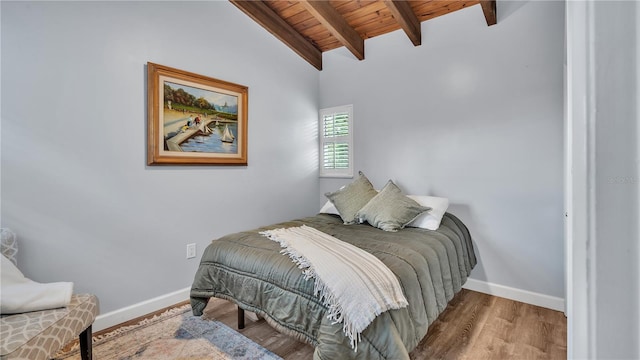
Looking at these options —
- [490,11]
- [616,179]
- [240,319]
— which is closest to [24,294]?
[240,319]

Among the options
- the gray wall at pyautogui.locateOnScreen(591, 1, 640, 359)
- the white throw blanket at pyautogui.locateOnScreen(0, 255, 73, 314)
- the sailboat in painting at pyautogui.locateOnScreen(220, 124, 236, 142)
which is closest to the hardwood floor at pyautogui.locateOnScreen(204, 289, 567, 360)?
the white throw blanket at pyautogui.locateOnScreen(0, 255, 73, 314)

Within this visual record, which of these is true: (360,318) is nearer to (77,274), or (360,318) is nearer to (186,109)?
(77,274)

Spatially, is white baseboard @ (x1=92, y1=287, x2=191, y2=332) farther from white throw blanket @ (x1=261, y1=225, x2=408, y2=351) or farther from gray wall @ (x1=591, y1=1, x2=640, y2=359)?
gray wall @ (x1=591, y1=1, x2=640, y2=359)

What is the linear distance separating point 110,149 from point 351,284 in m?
2.10

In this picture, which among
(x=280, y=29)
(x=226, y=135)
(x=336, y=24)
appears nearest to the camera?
(x=226, y=135)

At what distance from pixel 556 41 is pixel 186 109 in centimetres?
326

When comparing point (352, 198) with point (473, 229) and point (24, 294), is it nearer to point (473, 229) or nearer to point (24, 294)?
point (473, 229)

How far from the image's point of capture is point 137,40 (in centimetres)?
242

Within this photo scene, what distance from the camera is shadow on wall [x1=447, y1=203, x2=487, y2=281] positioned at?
9.57 ft

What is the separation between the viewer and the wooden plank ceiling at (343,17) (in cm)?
289

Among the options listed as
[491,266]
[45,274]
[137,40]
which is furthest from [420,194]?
[45,274]

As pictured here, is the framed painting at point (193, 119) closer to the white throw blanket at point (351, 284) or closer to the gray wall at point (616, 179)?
the white throw blanket at point (351, 284)

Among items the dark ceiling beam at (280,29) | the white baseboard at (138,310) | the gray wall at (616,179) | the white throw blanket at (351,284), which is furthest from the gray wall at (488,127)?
the gray wall at (616,179)

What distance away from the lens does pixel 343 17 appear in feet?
10.8
